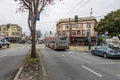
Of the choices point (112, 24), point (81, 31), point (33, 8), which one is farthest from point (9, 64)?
point (81, 31)

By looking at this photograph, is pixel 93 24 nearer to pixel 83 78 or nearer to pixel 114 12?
pixel 114 12

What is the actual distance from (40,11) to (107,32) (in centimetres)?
2972

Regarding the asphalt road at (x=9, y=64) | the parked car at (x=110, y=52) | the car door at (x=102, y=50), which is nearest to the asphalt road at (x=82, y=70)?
the asphalt road at (x=9, y=64)

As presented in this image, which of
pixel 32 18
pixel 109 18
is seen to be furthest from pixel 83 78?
pixel 109 18

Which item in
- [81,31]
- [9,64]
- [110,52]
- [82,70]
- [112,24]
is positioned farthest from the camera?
[81,31]

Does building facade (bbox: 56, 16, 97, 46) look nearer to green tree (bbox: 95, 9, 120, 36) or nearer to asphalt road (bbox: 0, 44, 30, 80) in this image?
green tree (bbox: 95, 9, 120, 36)

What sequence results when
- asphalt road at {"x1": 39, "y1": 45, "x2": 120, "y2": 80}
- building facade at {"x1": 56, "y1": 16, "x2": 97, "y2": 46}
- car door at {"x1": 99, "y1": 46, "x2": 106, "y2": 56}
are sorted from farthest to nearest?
building facade at {"x1": 56, "y1": 16, "x2": 97, "y2": 46} → car door at {"x1": 99, "y1": 46, "x2": 106, "y2": 56} → asphalt road at {"x1": 39, "y1": 45, "x2": 120, "y2": 80}

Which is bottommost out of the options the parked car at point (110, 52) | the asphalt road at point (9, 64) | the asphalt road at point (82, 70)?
the asphalt road at point (82, 70)

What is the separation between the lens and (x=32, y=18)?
2144cm

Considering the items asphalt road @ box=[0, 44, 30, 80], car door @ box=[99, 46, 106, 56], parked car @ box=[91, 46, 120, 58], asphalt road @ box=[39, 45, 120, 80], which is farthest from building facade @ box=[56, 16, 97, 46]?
asphalt road @ box=[39, 45, 120, 80]

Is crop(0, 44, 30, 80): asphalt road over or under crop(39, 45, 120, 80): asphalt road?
over

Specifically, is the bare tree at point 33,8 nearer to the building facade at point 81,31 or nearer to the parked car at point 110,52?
the parked car at point 110,52

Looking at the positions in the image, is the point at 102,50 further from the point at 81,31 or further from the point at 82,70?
the point at 81,31

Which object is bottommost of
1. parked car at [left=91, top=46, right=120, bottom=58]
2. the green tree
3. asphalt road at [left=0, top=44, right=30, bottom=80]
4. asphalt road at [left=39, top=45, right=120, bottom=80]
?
asphalt road at [left=39, top=45, right=120, bottom=80]
